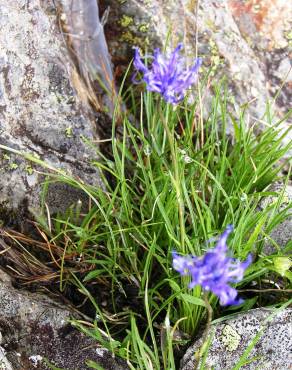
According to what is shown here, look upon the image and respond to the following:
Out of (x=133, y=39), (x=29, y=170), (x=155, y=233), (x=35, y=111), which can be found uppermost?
(x=133, y=39)

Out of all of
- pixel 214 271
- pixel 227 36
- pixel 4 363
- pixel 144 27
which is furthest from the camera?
pixel 227 36

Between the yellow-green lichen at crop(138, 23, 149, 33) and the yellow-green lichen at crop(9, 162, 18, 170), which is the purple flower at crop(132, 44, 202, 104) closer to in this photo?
the yellow-green lichen at crop(9, 162, 18, 170)

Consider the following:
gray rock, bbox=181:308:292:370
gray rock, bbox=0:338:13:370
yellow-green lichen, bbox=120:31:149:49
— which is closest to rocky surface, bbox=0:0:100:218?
yellow-green lichen, bbox=120:31:149:49

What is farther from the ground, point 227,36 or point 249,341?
point 227,36

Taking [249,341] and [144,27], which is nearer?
[249,341]

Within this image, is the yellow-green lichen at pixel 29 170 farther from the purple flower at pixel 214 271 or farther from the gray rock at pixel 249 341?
the purple flower at pixel 214 271

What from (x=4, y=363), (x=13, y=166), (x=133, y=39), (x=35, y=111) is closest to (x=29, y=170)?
(x=13, y=166)

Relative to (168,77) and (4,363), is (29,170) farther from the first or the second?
(168,77)

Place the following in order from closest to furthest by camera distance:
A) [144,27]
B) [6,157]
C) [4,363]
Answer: [4,363], [6,157], [144,27]
